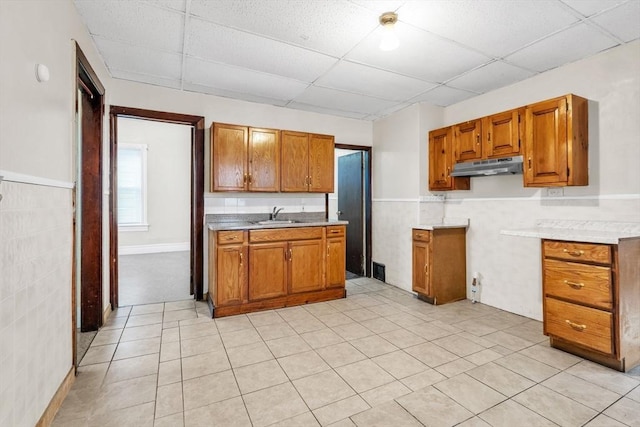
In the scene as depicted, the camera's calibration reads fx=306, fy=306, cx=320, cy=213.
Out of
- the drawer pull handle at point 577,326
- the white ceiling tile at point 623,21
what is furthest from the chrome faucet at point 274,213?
the white ceiling tile at point 623,21

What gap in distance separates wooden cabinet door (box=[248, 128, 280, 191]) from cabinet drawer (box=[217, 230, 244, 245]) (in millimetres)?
661

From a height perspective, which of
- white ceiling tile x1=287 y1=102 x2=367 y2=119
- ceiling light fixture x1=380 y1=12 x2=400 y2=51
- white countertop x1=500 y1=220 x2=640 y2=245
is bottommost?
white countertop x1=500 y1=220 x2=640 y2=245

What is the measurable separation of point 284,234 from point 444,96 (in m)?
2.66

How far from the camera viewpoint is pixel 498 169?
3.17 m

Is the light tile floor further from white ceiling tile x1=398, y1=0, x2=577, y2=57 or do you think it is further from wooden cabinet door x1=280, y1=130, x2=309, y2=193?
white ceiling tile x1=398, y1=0, x2=577, y2=57

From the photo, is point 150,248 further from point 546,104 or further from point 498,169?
point 546,104

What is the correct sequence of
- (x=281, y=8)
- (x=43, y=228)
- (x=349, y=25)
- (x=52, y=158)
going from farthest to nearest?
(x=349, y=25) → (x=281, y=8) → (x=52, y=158) → (x=43, y=228)

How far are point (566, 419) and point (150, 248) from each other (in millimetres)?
7270

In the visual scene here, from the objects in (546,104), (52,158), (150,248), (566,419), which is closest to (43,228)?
(52,158)

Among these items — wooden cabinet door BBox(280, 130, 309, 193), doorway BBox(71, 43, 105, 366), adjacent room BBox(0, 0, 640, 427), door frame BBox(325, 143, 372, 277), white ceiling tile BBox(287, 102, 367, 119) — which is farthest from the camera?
door frame BBox(325, 143, 372, 277)

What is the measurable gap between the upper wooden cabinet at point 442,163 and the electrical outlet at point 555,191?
93 cm

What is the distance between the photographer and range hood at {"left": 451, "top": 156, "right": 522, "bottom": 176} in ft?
Answer: 10.0

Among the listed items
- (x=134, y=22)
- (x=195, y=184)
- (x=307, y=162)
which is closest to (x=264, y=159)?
(x=307, y=162)

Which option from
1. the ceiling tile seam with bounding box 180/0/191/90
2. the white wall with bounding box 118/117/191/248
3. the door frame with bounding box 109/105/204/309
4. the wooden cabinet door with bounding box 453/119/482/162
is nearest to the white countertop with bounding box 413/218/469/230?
the wooden cabinet door with bounding box 453/119/482/162
